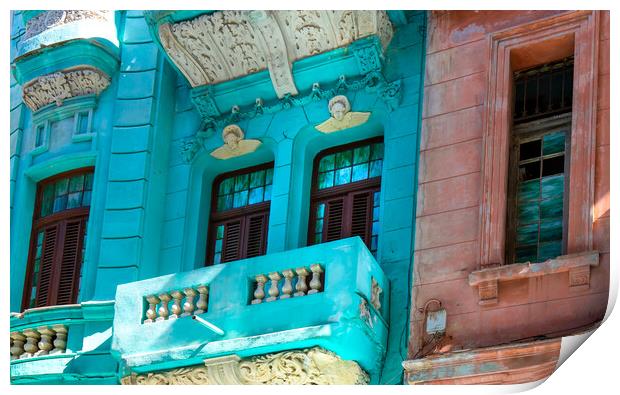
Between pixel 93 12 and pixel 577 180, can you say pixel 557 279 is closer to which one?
pixel 577 180

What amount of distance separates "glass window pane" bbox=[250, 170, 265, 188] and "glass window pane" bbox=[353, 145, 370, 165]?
49.2 inches

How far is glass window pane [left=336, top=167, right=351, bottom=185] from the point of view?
69.1 ft

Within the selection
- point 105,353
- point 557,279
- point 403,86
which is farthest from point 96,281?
point 557,279

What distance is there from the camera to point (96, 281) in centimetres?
2114

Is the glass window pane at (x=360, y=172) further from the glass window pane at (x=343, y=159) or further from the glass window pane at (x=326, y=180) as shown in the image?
the glass window pane at (x=326, y=180)

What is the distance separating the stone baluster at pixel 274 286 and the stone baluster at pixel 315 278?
42 cm

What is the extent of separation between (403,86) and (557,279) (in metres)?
3.62

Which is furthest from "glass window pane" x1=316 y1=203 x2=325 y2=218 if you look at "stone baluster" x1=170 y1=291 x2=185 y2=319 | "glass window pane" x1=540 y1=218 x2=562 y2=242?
"glass window pane" x1=540 y1=218 x2=562 y2=242

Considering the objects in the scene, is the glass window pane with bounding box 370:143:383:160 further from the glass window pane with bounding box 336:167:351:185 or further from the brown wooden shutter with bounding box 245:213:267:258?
the brown wooden shutter with bounding box 245:213:267:258

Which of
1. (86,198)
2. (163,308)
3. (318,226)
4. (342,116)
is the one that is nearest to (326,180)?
(318,226)

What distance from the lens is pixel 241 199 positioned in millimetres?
21766

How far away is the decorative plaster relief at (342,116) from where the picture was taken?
21.0 metres

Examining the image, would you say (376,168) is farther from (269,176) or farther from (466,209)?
(466,209)

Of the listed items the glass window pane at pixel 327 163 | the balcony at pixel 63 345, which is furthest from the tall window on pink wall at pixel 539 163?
the balcony at pixel 63 345
